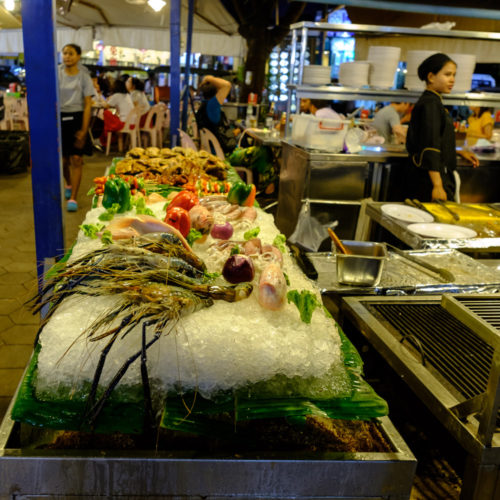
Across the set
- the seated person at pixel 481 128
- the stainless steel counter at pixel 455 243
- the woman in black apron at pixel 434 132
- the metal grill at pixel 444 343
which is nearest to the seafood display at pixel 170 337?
the metal grill at pixel 444 343

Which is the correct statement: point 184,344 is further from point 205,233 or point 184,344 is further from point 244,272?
point 205,233

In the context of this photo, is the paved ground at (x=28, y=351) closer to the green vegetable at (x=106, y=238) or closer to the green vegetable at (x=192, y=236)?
the green vegetable at (x=106, y=238)

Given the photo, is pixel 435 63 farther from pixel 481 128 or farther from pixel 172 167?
pixel 481 128

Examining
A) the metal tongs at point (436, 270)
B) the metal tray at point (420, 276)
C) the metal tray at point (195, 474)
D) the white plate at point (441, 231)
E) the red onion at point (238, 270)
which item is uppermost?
the red onion at point (238, 270)

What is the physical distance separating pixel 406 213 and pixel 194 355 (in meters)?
2.74

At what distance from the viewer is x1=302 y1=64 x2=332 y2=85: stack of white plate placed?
213 inches

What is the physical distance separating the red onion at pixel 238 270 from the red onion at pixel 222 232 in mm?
617

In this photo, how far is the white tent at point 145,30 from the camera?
452 inches

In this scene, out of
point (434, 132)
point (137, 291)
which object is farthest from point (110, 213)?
point (434, 132)

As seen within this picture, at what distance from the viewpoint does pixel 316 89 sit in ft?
17.5

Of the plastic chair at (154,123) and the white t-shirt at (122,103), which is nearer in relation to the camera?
the white t-shirt at (122,103)

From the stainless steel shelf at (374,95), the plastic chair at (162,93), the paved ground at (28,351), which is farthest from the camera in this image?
the plastic chair at (162,93)

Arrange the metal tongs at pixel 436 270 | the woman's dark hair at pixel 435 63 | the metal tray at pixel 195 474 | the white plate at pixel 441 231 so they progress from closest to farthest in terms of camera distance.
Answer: the metal tray at pixel 195 474, the metal tongs at pixel 436 270, the white plate at pixel 441 231, the woman's dark hair at pixel 435 63

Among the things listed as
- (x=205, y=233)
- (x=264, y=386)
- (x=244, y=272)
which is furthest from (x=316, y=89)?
(x=264, y=386)
